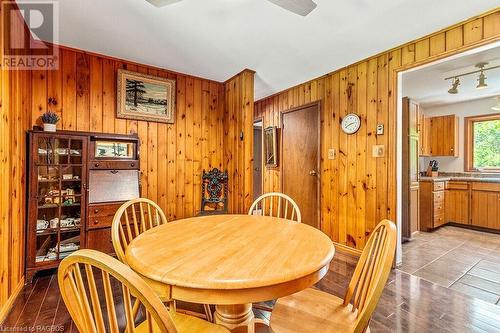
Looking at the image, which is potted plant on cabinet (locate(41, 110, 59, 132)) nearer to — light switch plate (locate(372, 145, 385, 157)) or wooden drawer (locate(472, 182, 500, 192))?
light switch plate (locate(372, 145, 385, 157))

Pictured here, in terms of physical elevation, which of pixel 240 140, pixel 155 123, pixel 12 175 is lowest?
pixel 12 175

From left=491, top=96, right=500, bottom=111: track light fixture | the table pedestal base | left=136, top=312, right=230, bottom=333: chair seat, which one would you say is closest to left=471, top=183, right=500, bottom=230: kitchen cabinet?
left=491, top=96, right=500, bottom=111: track light fixture

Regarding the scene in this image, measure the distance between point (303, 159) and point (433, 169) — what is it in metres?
3.10

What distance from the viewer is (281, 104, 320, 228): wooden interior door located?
11.7 feet

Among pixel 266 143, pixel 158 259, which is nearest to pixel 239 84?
pixel 266 143

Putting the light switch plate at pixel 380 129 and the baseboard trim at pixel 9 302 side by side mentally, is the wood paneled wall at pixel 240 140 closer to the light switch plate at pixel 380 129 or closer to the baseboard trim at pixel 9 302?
the light switch plate at pixel 380 129

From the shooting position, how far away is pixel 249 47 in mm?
2670

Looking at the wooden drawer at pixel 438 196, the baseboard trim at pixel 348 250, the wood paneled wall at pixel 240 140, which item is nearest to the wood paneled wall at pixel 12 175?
the wood paneled wall at pixel 240 140

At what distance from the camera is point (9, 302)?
1.84 metres

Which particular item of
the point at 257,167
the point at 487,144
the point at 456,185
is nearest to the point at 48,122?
the point at 257,167

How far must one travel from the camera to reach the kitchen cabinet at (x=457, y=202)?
13.9ft

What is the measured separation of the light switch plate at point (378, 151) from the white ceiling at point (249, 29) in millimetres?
1068

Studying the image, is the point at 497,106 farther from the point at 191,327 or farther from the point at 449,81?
the point at 191,327

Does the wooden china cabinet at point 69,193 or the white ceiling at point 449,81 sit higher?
the white ceiling at point 449,81
